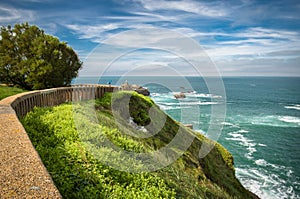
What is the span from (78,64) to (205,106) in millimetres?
49148

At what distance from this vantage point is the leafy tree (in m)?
20.9

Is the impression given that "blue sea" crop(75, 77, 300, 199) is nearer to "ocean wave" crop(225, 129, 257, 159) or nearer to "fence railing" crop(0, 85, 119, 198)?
"ocean wave" crop(225, 129, 257, 159)

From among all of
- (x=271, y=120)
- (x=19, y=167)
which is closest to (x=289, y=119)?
(x=271, y=120)

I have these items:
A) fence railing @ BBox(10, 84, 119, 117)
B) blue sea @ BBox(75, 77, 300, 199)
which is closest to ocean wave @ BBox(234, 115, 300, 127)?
blue sea @ BBox(75, 77, 300, 199)

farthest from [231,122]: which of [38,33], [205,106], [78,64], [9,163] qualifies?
[9,163]

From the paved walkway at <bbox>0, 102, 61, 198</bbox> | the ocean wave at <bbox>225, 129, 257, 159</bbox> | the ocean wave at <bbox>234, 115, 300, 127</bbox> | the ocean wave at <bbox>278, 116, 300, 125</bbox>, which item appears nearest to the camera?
the paved walkway at <bbox>0, 102, 61, 198</bbox>

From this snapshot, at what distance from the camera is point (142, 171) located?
6516 millimetres

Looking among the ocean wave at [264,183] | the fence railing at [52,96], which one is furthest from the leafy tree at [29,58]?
the ocean wave at [264,183]

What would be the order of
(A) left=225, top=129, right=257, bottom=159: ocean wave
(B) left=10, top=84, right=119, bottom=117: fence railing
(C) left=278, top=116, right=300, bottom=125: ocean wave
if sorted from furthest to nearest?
(C) left=278, top=116, right=300, bottom=125: ocean wave → (A) left=225, top=129, right=257, bottom=159: ocean wave → (B) left=10, top=84, right=119, bottom=117: fence railing

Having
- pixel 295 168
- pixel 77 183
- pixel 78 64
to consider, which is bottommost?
pixel 295 168

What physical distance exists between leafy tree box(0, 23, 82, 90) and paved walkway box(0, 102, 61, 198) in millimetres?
18140

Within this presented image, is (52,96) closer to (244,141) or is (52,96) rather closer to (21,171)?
(21,171)

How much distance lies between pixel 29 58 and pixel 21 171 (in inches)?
845

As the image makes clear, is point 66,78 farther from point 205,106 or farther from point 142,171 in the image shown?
point 205,106
